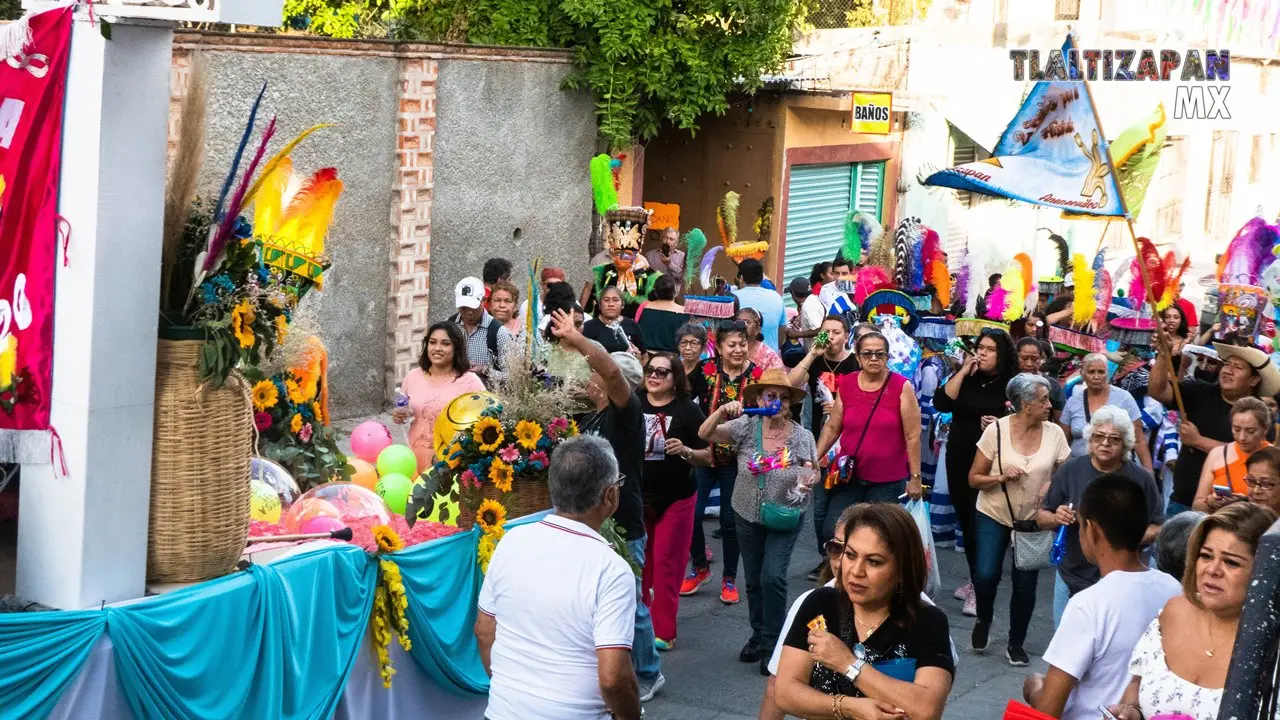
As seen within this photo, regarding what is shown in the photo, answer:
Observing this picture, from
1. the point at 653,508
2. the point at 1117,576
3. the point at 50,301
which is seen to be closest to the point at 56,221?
the point at 50,301

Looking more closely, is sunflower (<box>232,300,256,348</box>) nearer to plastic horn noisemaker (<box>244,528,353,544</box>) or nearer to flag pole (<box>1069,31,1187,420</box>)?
plastic horn noisemaker (<box>244,528,353,544</box>)

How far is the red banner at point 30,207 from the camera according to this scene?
14.5ft

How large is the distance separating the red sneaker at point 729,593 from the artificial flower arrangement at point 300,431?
2825mm

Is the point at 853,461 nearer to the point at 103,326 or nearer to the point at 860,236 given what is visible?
the point at 103,326

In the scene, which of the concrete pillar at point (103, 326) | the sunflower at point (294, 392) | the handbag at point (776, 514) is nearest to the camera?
the concrete pillar at point (103, 326)

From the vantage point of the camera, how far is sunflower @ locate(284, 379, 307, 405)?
7.02 metres

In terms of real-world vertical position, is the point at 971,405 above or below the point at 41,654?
above

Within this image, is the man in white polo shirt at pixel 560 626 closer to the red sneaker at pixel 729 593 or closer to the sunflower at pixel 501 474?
the sunflower at pixel 501 474

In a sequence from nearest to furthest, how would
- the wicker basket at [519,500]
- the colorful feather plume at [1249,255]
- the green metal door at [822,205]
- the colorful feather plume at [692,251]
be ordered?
the wicker basket at [519,500]
the colorful feather plume at [1249,255]
the colorful feather plume at [692,251]
the green metal door at [822,205]

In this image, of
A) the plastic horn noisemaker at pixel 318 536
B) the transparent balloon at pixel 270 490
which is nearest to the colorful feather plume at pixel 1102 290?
the transparent balloon at pixel 270 490

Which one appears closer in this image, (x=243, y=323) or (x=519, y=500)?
(x=243, y=323)

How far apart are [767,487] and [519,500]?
1845 millimetres

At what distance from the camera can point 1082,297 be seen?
13.4 meters

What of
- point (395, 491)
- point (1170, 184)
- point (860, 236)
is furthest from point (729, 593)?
point (1170, 184)
